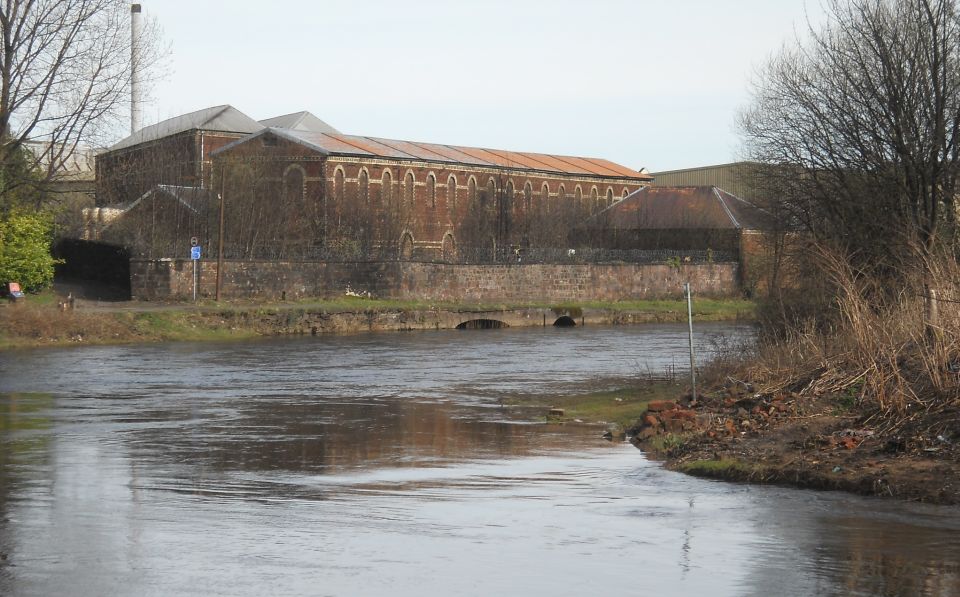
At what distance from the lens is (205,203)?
63844mm

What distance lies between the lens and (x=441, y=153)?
300ft

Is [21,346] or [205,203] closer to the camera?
[21,346]

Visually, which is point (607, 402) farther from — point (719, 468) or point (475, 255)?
point (475, 255)

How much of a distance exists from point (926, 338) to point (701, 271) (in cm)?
5971

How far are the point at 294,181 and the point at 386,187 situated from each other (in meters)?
7.09

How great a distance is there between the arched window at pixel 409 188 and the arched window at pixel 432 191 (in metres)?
1.90

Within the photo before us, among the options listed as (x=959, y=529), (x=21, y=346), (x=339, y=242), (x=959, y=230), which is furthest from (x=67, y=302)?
(x=959, y=529)

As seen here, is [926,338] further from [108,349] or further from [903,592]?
[108,349]

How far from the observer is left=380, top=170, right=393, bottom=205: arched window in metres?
81.4

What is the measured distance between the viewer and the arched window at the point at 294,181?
77062 mm

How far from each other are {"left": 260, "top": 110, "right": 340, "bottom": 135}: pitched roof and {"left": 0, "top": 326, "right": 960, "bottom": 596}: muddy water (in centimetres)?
7434

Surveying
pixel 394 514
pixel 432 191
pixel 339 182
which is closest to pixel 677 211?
pixel 432 191

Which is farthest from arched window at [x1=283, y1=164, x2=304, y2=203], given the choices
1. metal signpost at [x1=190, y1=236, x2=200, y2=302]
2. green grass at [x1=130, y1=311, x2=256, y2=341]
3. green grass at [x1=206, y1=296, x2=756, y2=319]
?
green grass at [x1=130, y1=311, x2=256, y2=341]

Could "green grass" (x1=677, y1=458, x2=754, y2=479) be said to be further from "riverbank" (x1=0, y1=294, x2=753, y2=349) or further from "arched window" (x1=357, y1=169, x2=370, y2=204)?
"arched window" (x1=357, y1=169, x2=370, y2=204)
